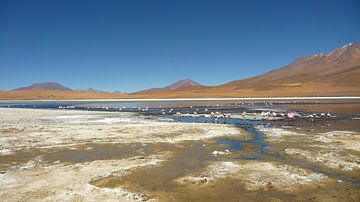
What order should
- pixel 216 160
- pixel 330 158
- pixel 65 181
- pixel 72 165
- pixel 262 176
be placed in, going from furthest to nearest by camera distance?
pixel 216 160 → pixel 330 158 → pixel 72 165 → pixel 262 176 → pixel 65 181

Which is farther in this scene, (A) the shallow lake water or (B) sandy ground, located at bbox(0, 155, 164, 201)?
(A) the shallow lake water

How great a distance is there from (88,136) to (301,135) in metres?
13.2

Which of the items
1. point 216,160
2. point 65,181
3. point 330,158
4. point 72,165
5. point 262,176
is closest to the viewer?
point 65,181

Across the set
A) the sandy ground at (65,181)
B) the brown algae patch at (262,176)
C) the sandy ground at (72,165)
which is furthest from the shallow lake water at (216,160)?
the sandy ground at (72,165)

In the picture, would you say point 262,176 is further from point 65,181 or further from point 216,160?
point 65,181

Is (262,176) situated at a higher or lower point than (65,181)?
lower

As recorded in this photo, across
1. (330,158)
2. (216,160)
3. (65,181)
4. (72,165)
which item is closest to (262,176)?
(216,160)

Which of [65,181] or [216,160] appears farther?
[216,160]

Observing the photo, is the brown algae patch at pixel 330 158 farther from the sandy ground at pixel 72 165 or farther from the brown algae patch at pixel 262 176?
the sandy ground at pixel 72 165

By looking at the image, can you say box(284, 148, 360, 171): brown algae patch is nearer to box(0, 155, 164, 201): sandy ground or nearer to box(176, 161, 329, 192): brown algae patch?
box(176, 161, 329, 192): brown algae patch

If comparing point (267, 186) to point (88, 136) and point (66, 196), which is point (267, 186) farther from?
point (88, 136)

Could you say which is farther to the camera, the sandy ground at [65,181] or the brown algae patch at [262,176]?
Answer: the brown algae patch at [262,176]

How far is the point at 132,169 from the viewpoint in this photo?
12.4 meters

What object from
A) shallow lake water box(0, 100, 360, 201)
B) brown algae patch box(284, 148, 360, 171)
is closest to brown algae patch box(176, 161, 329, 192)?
shallow lake water box(0, 100, 360, 201)
